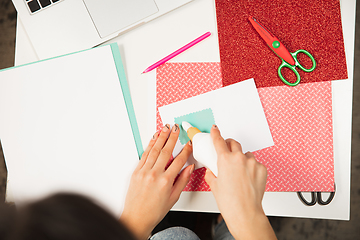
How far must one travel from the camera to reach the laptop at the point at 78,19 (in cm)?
55

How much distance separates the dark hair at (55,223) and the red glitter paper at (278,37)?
15.9 inches

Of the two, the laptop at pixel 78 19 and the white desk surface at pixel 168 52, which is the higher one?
the laptop at pixel 78 19

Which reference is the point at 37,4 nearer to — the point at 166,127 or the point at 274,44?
the point at 166,127

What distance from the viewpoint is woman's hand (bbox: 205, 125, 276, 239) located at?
0.42 meters

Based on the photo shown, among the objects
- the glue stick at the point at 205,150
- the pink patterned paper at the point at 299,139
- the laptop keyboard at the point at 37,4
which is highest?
the laptop keyboard at the point at 37,4

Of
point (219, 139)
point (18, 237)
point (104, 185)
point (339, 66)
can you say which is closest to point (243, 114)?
point (219, 139)

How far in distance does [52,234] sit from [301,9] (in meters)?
0.68

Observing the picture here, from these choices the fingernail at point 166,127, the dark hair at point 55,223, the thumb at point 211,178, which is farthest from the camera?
the fingernail at point 166,127

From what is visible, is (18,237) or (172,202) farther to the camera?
(172,202)

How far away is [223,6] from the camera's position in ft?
1.83

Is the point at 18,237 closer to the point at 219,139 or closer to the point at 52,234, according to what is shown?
the point at 52,234

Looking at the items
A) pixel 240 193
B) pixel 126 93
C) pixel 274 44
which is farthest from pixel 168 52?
pixel 240 193

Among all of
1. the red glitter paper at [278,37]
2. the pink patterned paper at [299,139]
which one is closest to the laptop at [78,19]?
the red glitter paper at [278,37]

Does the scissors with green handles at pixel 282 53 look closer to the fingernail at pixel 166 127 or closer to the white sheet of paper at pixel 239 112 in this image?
the white sheet of paper at pixel 239 112
